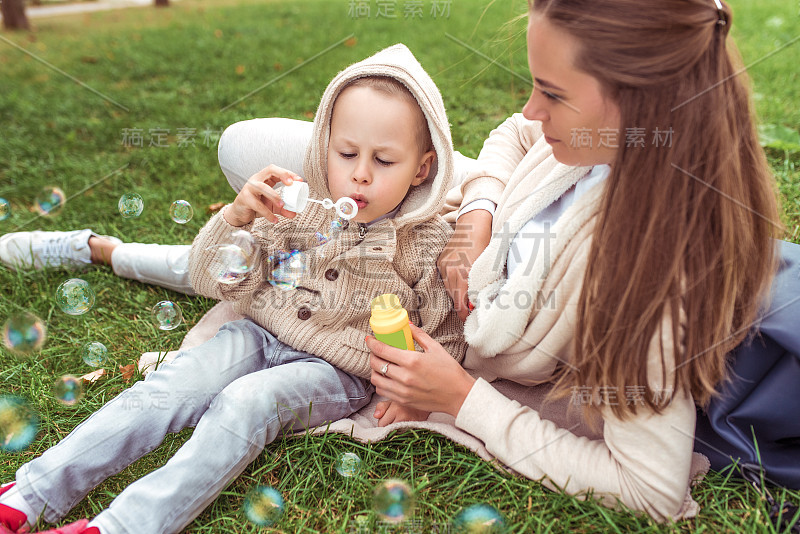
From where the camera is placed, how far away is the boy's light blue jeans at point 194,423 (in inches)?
59.0

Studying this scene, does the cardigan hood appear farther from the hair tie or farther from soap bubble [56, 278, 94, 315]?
soap bubble [56, 278, 94, 315]

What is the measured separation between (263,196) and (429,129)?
0.50 m

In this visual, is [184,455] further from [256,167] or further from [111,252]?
[111,252]

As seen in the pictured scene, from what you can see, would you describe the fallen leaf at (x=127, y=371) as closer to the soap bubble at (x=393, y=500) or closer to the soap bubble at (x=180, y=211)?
the soap bubble at (x=180, y=211)

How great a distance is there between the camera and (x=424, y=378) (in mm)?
1646

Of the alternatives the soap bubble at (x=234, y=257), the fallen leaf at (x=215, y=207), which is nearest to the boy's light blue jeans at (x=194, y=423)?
the soap bubble at (x=234, y=257)

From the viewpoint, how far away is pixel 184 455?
1.54 meters

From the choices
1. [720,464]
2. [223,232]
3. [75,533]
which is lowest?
[75,533]

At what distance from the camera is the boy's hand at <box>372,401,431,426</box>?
5.99 feet

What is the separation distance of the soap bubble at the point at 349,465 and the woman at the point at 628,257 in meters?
0.20

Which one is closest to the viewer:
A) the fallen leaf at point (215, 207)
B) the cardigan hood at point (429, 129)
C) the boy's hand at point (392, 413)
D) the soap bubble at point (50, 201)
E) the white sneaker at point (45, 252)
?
the cardigan hood at point (429, 129)

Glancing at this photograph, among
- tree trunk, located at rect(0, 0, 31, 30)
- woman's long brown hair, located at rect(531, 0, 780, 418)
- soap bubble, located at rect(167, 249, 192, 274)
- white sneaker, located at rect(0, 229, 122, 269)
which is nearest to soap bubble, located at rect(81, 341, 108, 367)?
soap bubble, located at rect(167, 249, 192, 274)

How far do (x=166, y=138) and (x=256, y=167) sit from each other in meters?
1.84

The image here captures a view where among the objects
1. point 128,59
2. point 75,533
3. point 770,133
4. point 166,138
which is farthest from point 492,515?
point 128,59
